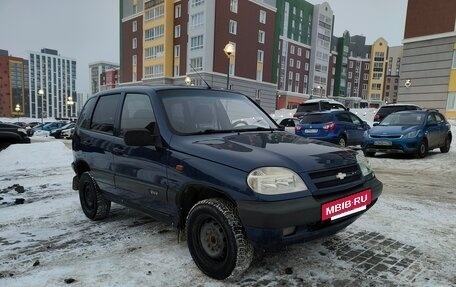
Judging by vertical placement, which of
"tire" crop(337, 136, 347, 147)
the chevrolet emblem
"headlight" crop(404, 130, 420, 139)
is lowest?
"tire" crop(337, 136, 347, 147)

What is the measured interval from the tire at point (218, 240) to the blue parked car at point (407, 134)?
29.5 feet

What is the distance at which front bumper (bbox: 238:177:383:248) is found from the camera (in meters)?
2.56

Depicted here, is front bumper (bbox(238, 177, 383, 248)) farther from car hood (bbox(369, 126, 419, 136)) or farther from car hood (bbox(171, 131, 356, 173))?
car hood (bbox(369, 126, 419, 136))

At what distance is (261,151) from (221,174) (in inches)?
17.5

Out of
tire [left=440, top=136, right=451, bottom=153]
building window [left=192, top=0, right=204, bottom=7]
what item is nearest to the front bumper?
tire [left=440, top=136, right=451, bottom=153]

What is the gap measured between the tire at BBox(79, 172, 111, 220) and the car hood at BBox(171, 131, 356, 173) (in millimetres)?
1917

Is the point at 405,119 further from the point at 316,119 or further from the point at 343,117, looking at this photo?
the point at 316,119

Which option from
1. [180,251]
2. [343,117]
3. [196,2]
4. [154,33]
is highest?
[196,2]

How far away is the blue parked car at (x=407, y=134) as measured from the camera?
10.2 meters

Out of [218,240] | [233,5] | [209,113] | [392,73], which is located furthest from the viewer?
[392,73]

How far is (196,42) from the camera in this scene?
142ft

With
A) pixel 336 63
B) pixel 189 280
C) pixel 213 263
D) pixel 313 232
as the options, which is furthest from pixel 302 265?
pixel 336 63

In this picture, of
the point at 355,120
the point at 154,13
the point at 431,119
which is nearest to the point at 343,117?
the point at 355,120

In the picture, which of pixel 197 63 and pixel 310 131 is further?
Answer: pixel 197 63
